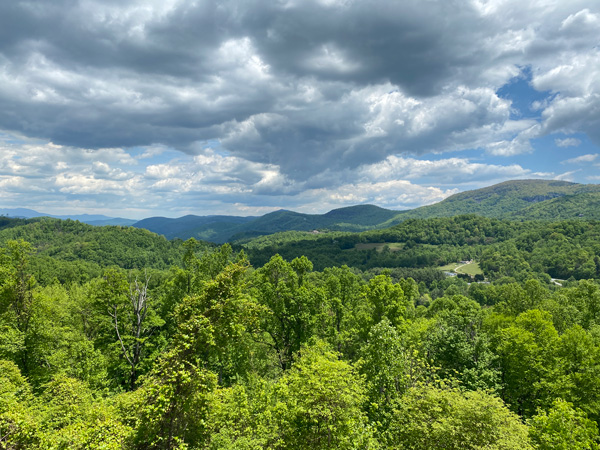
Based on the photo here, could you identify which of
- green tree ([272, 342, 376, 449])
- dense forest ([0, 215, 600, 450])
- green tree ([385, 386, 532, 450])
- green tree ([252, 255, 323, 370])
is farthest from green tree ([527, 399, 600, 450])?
green tree ([252, 255, 323, 370])

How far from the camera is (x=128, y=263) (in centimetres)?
19675

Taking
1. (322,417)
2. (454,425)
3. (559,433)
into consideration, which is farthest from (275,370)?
(559,433)

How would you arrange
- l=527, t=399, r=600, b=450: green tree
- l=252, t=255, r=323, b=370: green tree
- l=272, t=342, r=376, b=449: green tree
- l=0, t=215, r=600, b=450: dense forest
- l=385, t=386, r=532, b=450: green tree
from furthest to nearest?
l=252, t=255, r=323, b=370: green tree, l=385, t=386, r=532, b=450: green tree, l=272, t=342, r=376, b=449: green tree, l=527, t=399, r=600, b=450: green tree, l=0, t=215, r=600, b=450: dense forest

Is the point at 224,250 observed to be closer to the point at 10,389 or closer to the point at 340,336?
the point at 340,336

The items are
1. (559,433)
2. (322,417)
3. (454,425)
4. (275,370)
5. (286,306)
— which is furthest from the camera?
(275,370)

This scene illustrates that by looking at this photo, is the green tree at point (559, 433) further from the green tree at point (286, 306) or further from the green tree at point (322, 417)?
the green tree at point (286, 306)

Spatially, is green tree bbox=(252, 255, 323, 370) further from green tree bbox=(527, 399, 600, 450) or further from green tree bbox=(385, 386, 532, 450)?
green tree bbox=(527, 399, 600, 450)

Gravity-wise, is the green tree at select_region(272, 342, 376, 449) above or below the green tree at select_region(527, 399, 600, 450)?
above

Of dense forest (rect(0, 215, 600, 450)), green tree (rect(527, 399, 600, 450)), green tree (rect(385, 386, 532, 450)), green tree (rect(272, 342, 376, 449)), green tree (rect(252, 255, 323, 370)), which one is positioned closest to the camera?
dense forest (rect(0, 215, 600, 450))

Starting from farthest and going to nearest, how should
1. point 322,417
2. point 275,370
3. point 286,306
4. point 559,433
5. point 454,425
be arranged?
point 275,370 < point 286,306 < point 454,425 < point 322,417 < point 559,433

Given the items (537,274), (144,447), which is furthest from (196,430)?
(537,274)

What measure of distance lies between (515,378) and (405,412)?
57.0ft

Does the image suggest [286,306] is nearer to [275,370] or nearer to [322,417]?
[275,370]

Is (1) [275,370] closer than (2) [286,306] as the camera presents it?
No
